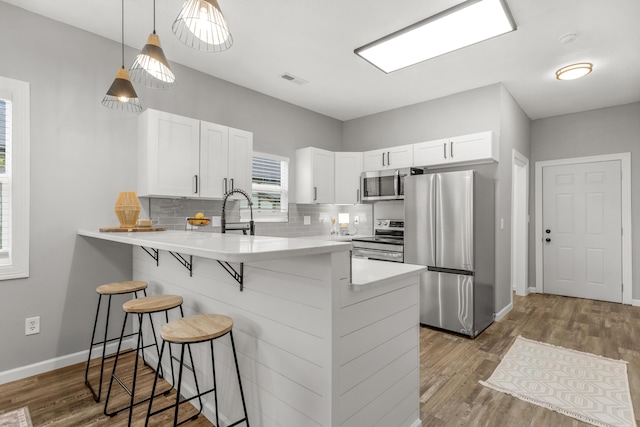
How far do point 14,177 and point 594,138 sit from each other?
268 inches

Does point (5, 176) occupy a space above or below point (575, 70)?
below

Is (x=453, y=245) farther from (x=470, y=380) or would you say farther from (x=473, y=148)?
(x=470, y=380)

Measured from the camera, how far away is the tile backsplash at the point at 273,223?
323 centimetres

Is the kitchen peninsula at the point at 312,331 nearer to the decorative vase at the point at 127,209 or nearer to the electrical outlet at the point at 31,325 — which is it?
the decorative vase at the point at 127,209

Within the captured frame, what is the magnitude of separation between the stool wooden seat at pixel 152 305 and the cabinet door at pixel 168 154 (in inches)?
47.0

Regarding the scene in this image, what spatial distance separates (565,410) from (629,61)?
3453mm

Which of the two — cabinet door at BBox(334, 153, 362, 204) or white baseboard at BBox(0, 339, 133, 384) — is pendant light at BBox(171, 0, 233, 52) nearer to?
white baseboard at BBox(0, 339, 133, 384)

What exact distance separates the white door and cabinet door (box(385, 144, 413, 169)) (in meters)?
2.56

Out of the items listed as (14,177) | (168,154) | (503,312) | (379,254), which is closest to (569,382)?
(503,312)

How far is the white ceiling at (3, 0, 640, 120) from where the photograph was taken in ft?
8.16

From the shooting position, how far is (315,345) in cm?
143

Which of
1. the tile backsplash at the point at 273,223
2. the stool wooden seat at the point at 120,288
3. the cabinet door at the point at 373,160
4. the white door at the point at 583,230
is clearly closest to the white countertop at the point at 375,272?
the stool wooden seat at the point at 120,288

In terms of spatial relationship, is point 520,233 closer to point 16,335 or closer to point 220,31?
point 220,31

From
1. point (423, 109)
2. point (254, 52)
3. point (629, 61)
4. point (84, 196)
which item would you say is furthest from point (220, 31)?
point (629, 61)
